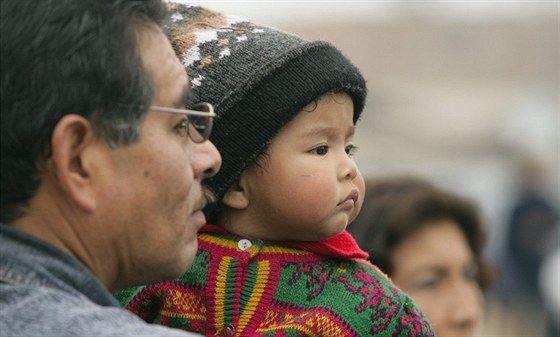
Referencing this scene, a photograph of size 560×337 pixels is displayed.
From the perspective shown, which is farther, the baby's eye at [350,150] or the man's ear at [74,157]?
the baby's eye at [350,150]

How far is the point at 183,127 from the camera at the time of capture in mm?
3014

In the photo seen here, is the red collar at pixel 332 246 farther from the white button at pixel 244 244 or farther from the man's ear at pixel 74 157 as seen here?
the man's ear at pixel 74 157

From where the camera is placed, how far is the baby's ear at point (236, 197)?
11.8 ft

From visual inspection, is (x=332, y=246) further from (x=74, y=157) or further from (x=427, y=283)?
(x=427, y=283)

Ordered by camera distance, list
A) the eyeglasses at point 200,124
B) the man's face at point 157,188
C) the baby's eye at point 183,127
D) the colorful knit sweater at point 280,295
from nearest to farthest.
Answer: the man's face at point 157,188 → the baby's eye at point 183,127 → the eyeglasses at point 200,124 → the colorful knit sweater at point 280,295

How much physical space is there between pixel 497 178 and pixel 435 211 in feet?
66.5

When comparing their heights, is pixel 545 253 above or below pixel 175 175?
below

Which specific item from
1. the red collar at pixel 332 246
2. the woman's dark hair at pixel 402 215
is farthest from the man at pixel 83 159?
the woman's dark hair at pixel 402 215

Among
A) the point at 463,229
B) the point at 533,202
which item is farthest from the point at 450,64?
the point at 463,229

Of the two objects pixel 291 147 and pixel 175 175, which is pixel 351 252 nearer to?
pixel 291 147

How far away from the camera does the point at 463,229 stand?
6156mm

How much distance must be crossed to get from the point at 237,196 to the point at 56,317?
3.55ft

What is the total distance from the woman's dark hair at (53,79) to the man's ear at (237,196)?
79 cm

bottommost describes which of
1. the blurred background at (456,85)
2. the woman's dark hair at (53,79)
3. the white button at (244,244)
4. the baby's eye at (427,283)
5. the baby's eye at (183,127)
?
the blurred background at (456,85)
